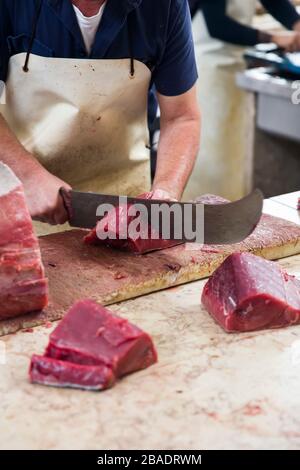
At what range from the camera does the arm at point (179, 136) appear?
2.96 metres

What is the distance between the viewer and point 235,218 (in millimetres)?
2326

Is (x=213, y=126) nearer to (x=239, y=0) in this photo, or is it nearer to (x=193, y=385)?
(x=239, y=0)

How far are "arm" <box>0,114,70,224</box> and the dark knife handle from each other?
2cm

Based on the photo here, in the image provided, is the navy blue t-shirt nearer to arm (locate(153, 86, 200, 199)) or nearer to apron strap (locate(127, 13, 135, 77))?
apron strap (locate(127, 13, 135, 77))

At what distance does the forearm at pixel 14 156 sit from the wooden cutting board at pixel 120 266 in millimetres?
269

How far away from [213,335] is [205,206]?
1.54ft

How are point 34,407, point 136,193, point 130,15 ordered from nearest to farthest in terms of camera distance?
point 34,407
point 130,15
point 136,193

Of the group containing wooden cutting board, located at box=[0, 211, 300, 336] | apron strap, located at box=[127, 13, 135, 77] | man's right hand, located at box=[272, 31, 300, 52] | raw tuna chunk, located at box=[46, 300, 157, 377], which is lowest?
man's right hand, located at box=[272, 31, 300, 52]

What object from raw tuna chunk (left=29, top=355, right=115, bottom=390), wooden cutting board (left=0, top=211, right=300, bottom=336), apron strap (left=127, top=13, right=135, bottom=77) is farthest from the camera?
apron strap (left=127, top=13, right=135, bottom=77)

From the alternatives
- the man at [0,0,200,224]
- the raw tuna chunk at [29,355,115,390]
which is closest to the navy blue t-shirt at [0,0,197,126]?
the man at [0,0,200,224]

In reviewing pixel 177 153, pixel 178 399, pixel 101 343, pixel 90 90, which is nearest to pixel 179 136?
pixel 177 153

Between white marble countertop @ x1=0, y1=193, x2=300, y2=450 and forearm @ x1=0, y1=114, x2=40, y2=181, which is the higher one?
forearm @ x1=0, y1=114, x2=40, y2=181

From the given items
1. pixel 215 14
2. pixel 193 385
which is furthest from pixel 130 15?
pixel 215 14

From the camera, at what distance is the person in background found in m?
5.60
